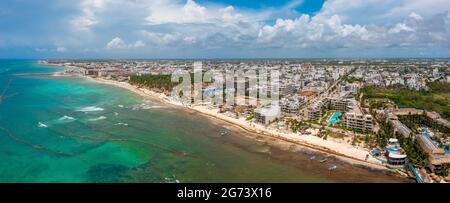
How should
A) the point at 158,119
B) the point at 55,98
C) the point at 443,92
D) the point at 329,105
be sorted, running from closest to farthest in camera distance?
the point at 158,119
the point at 329,105
the point at 55,98
the point at 443,92

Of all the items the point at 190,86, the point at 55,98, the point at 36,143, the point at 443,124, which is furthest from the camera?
the point at 190,86

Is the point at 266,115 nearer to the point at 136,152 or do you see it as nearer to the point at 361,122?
the point at 361,122

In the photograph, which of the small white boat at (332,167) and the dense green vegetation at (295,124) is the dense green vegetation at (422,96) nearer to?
the dense green vegetation at (295,124)

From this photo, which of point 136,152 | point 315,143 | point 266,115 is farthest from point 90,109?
point 315,143

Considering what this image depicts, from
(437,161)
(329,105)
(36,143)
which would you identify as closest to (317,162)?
(437,161)

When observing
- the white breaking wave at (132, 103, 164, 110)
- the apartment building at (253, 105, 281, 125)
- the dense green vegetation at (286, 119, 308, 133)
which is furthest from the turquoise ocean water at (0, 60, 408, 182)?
A: the dense green vegetation at (286, 119, 308, 133)

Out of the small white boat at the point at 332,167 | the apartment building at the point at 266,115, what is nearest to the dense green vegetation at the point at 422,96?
the apartment building at the point at 266,115
